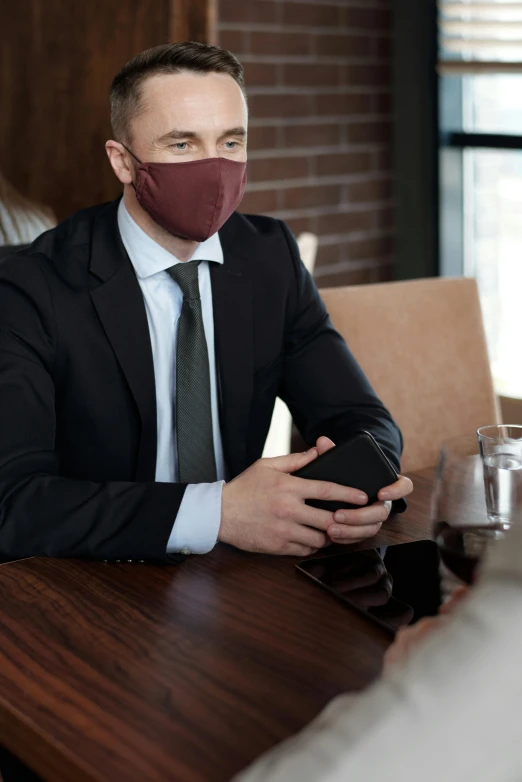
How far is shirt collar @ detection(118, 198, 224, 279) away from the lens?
1.69 meters

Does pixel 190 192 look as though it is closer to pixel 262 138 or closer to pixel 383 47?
pixel 262 138

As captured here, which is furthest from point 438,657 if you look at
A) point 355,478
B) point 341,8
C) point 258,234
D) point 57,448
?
point 341,8

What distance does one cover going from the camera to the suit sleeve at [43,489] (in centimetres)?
124

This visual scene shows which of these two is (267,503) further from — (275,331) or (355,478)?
(275,331)

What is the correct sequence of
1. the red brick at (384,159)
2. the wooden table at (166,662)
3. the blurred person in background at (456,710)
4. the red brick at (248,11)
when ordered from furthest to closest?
the red brick at (384,159) < the red brick at (248,11) < the wooden table at (166,662) < the blurred person in background at (456,710)

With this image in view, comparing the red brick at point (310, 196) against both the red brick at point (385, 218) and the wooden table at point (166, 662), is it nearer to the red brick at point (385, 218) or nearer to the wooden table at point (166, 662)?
the red brick at point (385, 218)

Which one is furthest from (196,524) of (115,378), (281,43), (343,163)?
(343,163)

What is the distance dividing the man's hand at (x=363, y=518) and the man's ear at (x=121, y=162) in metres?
0.79

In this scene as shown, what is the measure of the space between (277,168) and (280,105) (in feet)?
0.70

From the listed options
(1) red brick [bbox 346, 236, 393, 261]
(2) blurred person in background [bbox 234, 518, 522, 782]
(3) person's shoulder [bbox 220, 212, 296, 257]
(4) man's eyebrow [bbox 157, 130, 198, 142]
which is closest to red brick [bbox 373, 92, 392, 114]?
(1) red brick [bbox 346, 236, 393, 261]

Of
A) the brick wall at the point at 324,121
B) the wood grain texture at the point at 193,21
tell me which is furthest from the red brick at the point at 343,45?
the wood grain texture at the point at 193,21

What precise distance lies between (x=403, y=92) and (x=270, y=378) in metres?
2.25

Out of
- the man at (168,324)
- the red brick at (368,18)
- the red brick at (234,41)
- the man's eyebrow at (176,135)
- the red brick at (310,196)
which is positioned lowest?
the man at (168,324)

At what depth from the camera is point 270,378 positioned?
1.84m
